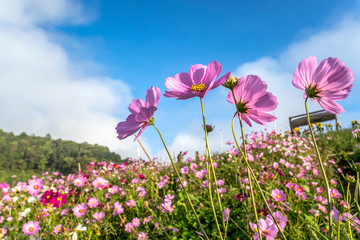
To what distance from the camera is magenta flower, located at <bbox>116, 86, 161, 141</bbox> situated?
721 millimetres

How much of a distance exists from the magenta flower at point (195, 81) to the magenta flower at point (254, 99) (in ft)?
0.30

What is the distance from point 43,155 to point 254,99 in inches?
1902

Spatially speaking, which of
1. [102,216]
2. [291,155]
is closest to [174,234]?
[102,216]

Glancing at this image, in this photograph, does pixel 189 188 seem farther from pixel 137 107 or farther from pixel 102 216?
pixel 137 107

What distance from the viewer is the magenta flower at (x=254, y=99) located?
2.31ft

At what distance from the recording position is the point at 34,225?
6.84ft

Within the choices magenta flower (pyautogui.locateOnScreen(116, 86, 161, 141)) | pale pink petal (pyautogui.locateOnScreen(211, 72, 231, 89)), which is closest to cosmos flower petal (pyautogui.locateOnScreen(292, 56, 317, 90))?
pale pink petal (pyautogui.locateOnScreen(211, 72, 231, 89))

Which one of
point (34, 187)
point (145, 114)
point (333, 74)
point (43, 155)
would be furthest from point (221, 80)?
point (43, 155)

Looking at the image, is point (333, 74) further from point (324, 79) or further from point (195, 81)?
point (195, 81)

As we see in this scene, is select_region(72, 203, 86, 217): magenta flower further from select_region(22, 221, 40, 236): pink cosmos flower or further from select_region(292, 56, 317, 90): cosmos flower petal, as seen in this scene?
select_region(292, 56, 317, 90): cosmos flower petal

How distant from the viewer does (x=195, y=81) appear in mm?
728

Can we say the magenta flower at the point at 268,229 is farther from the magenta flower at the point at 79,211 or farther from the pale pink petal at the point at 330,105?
the magenta flower at the point at 79,211

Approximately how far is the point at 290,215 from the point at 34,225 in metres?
2.25

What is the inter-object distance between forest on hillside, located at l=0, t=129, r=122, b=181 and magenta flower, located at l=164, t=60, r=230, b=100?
38038mm
